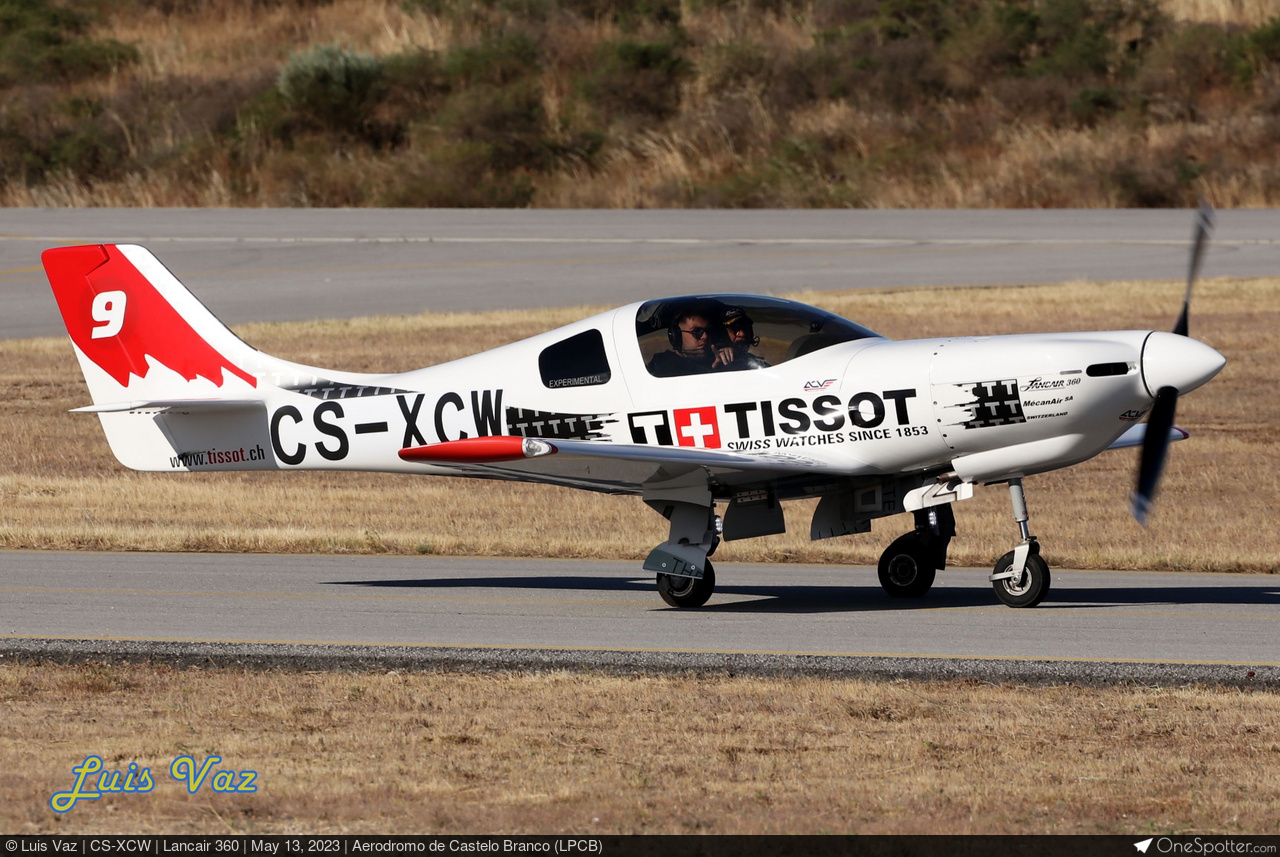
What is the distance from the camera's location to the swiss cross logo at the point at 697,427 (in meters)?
12.3

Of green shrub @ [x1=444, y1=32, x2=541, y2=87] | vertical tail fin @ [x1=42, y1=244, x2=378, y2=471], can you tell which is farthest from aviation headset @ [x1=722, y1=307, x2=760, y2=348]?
green shrub @ [x1=444, y1=32, x2=541, y2=87]

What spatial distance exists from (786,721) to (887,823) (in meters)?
1.85

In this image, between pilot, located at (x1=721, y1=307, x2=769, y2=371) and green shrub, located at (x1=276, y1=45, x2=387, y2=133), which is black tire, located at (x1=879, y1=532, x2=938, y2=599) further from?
green shrub, located at (x1=276, y1=45, x2=387, y2=133)

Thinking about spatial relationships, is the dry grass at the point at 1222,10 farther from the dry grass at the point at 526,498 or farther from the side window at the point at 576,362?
the side window at the point at 576,362

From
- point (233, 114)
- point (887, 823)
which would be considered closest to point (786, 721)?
point (887, 823)

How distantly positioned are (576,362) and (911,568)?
3.03 meters

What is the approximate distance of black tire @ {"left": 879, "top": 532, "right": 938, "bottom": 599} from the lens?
12891 millimetres

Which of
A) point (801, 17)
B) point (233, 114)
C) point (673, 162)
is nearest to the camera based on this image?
point (673, 162)

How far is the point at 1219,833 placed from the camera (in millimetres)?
6664

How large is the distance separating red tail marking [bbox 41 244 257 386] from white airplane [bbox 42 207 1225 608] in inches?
18.0

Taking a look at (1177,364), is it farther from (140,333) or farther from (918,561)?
(140,333)

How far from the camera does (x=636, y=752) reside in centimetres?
798
